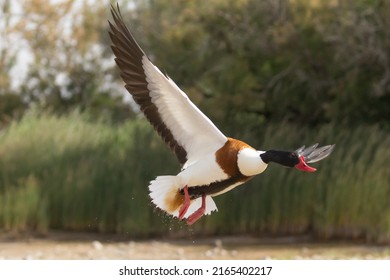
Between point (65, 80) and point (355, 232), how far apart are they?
6.87 m

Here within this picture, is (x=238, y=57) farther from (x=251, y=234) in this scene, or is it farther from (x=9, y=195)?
(x=9, y=195)

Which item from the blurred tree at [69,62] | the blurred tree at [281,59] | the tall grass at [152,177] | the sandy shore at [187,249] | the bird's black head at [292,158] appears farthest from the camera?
the blurred tree at [69,62]

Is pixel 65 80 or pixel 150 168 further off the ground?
pixel 65 80

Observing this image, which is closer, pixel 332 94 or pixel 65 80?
pixel 332 94

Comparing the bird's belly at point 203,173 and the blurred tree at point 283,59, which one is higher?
the blurred tree at point 283,59

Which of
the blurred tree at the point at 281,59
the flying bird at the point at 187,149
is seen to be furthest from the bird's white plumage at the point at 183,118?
the blurred tree at the point at 281,59

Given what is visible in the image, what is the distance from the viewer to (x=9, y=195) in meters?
9.08

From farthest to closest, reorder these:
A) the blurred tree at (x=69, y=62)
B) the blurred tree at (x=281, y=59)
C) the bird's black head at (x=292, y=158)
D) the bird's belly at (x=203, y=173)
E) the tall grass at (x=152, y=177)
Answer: the blurred tree at (x=69, y=62), the blurred tree at (x=281, y=59), the tall grass at (x=152, y=177), the bird's belly at (x=203, y=173), the bird's black head at (x=292, y=158)

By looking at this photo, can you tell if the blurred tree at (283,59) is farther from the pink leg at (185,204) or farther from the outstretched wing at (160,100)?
the pink leg at (185,204)

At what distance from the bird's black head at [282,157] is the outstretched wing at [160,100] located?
10.7 inches

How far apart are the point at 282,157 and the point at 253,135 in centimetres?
599

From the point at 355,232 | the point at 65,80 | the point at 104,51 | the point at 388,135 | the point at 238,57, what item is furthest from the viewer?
the point at 65,80

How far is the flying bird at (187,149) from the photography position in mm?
2488

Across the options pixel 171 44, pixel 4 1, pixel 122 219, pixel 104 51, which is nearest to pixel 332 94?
pixel 171 44
